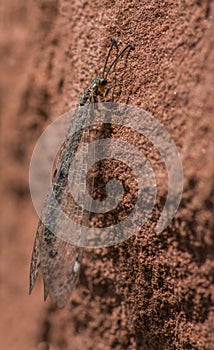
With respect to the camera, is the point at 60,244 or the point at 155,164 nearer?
the point at 155,164

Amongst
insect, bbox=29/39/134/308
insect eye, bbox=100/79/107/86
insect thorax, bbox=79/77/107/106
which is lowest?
insect, bbox=29/39/134/308

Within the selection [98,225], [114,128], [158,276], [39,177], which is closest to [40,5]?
[39,177]

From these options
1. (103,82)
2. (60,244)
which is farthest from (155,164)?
(60,244)

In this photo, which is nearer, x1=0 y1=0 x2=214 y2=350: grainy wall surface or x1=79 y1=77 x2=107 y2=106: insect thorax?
x1=0 y1=0 x2=214 y2=350: grainy wall surface

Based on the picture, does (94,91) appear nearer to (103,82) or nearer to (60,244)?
(103,82)

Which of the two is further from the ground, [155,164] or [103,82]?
[103,82]

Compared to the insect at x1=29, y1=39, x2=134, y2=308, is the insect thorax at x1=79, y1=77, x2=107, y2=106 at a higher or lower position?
higher
